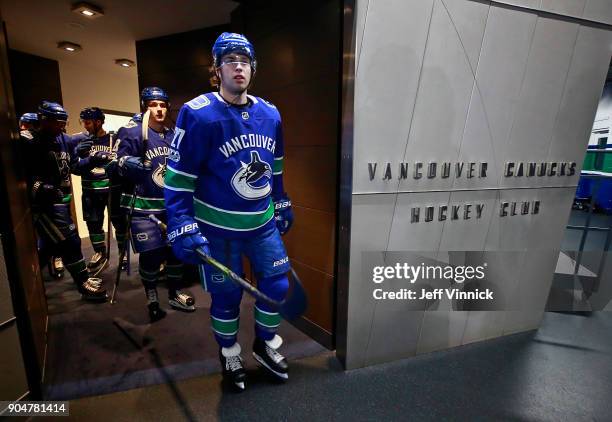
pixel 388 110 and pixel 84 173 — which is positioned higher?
pixel 388 110

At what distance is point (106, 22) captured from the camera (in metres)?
3.78

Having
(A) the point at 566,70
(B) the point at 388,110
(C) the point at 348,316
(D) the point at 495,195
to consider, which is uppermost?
(A) the point at 566,70

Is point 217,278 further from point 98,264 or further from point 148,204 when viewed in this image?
point 98,264

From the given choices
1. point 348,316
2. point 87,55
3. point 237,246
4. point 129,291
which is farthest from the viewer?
point 87,55

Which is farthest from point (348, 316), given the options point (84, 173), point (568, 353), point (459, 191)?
point (84, 173)

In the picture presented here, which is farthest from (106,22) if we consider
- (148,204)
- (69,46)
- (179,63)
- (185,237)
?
(185,237)

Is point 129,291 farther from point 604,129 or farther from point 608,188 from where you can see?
point 604,129

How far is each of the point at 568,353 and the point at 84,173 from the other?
15.5 ft

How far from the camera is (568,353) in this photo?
244cm

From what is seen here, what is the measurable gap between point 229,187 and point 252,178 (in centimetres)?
12

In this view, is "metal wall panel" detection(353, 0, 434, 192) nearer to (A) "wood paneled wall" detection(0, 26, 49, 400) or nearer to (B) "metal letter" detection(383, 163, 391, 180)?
(B) "metal letter" detection(383, 163, 391, 180)

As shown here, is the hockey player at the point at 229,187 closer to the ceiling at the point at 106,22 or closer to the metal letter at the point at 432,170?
the metal letter at the point at 432,170

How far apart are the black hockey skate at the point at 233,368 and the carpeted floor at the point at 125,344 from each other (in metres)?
A: 0.22

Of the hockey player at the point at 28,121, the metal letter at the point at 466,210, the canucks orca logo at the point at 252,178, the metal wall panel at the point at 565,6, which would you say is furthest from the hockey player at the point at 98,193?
the metal wall panel at the point at 565,6
